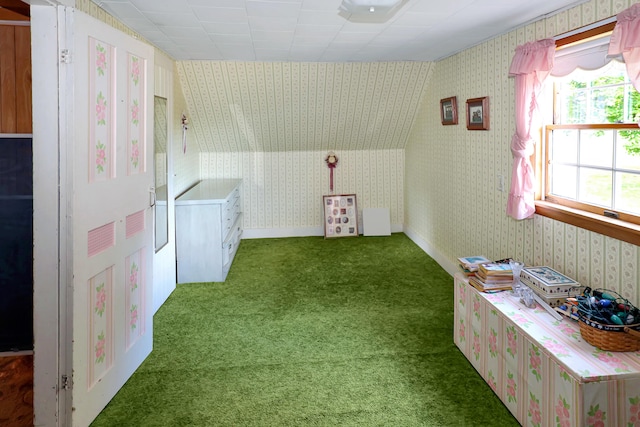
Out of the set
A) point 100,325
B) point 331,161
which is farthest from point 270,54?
point 100,325

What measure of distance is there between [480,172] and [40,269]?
3.26 m

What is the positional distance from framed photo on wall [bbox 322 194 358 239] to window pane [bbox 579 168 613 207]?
3.72m

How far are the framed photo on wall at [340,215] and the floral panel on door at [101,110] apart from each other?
13.4ft

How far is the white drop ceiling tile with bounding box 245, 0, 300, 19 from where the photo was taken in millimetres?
2727

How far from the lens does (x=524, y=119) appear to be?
2.99 m

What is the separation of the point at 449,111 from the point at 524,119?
1643mm

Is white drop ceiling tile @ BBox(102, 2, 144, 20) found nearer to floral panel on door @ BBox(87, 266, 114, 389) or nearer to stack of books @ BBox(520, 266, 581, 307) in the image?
floral panel on door @ BBox(87, 266, 114, 389)

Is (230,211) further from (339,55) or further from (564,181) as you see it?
(564,181)

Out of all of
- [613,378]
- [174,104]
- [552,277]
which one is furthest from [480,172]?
[174,104]

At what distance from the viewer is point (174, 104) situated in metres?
4.58

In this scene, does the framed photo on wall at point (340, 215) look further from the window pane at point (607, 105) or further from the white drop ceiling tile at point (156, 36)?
the window pane at point (607, 105)

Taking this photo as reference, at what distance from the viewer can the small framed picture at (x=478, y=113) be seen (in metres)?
3.74

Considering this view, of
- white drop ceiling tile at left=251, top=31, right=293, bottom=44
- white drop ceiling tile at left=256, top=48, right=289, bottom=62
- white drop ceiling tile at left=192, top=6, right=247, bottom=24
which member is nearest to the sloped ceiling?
white drop ceiling tile at left=256, top=48, right=289, bottom=62

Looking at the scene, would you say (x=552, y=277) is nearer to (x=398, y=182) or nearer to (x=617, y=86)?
(x=617, y=86)
